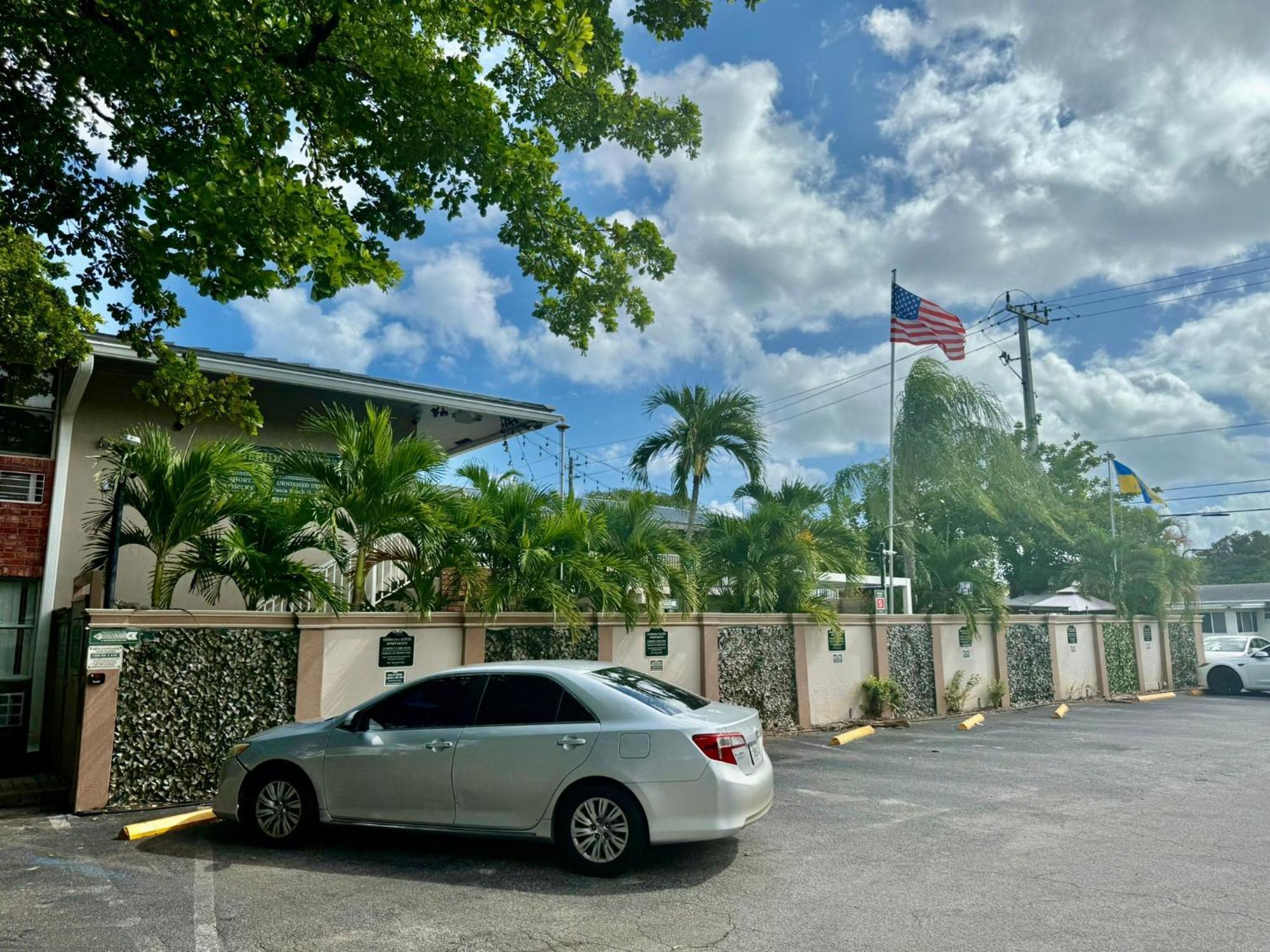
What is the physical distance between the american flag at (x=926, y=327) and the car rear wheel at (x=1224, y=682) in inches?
531

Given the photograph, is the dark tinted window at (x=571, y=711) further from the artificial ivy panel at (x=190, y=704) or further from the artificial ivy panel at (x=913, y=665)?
the artificial ivy panel at (x=913, y=665)

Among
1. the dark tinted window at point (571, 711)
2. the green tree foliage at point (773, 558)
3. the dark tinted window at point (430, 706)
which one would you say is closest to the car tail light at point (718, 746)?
the dark tinted window at point (571, 711)

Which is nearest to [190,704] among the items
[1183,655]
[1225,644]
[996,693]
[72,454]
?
[72,454]

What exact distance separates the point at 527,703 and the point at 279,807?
2.25 m

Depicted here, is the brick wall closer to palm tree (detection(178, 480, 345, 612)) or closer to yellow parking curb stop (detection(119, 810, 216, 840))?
palm tree (detection(178, 480, 345, 612))

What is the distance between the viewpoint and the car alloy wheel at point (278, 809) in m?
7.21

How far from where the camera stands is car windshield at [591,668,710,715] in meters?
6.93

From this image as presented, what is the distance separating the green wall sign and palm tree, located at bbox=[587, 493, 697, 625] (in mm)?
218

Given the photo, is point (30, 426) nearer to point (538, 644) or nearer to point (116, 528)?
point (116, 528)

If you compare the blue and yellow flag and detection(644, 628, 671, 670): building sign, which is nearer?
detection(644, 628, 671, 670): building sign

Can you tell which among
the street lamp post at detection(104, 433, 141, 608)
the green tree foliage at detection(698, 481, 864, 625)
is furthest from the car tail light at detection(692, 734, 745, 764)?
the green tree foliage at detection(698, 481, 864, 625)

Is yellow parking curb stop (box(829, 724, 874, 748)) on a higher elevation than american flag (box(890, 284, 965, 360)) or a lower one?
lower

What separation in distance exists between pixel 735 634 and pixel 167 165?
10.2 metres

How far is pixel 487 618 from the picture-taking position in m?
11.1
